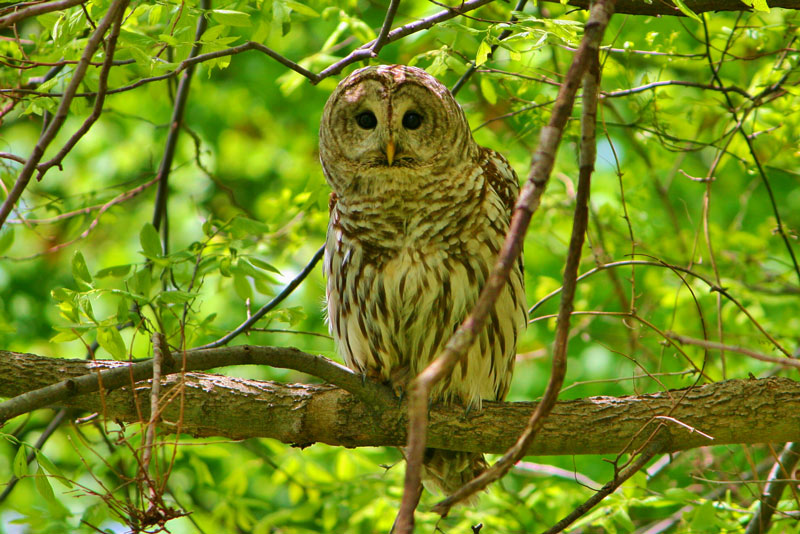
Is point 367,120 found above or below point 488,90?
below

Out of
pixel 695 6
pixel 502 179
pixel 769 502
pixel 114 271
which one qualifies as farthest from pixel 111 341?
pixel 769 502

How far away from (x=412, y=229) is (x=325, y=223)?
1.42 m

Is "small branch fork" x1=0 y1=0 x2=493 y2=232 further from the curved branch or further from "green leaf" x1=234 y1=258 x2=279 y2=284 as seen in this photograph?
"green leaf" x1=234 y1=258 x2=279 y2=284

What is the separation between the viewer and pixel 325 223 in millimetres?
4637

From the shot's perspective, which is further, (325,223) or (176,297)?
(325,223)

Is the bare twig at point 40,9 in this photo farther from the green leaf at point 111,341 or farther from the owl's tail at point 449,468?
the owl's tail at point 449,468

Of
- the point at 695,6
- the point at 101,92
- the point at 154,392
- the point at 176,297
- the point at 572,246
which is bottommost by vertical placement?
the point at 154,392

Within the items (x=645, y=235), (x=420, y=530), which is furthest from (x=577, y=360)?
(x=420, y=530)

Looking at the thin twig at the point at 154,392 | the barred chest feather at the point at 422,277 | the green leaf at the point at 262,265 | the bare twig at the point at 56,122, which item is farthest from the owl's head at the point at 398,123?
the bare twig at the point at 56,122

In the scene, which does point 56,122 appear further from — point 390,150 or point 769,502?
point 769,502

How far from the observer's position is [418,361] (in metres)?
3.47

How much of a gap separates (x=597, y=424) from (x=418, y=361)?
0.86m

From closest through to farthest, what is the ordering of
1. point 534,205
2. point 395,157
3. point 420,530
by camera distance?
1. point 534,205
2. point 395,157
3. point 420,530

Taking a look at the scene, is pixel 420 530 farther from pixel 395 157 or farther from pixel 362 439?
pixel 395 157
